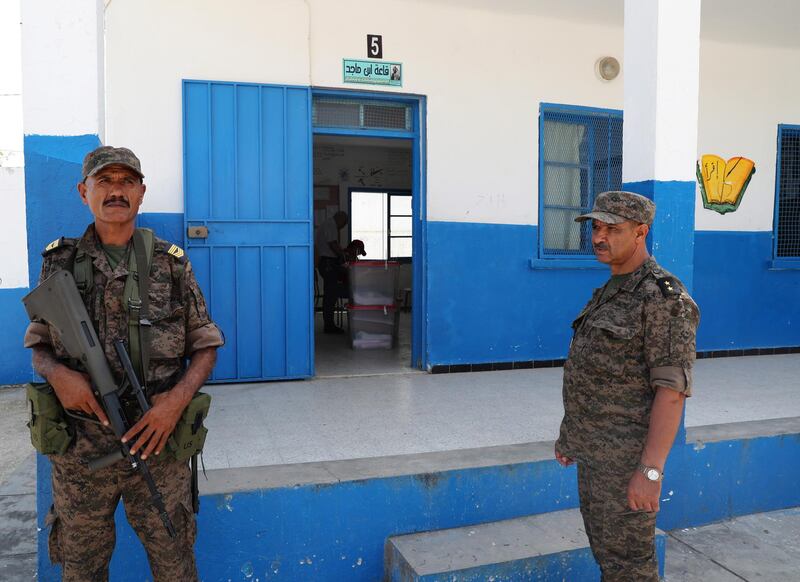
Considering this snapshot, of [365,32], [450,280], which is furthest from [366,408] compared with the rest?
[365,32]

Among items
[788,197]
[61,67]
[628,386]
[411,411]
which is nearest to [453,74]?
[411,411]

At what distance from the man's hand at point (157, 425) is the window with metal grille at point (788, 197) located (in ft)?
21.5

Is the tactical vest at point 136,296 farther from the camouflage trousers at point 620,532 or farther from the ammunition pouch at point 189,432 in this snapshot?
the camouflage trousers at point 620,532

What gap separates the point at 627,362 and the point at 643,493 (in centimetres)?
41

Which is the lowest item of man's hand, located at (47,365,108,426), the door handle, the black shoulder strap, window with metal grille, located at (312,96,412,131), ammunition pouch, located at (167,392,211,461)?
ammunition pouch, located at (167,392,211,461)

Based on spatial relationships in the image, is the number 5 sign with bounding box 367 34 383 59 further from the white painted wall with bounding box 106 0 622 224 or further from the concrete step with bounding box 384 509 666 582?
the concrete step with bounding box 384 509 666 582

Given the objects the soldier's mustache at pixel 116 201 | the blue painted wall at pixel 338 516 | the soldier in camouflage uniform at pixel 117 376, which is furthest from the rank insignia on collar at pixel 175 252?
the blue painted wall at pixel 338 516

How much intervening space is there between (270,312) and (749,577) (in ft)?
11.7

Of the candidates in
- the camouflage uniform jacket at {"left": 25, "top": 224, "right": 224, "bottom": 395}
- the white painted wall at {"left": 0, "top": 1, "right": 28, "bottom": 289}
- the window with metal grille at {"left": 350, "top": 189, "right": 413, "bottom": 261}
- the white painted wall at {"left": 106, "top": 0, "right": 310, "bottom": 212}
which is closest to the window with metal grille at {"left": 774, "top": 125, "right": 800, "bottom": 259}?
the white painted wall at {"left": 106, "top": 0, "right": 310, "bottom": 212}

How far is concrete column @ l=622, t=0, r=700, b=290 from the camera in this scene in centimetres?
331

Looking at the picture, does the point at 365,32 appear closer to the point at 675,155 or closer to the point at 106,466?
the point at 675,155

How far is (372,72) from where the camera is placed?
530cm

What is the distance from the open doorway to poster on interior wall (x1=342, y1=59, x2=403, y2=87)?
0.94 m

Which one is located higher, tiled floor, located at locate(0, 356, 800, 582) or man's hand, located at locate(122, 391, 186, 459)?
man's hand, located at locate(122, 391, 186, 459)
